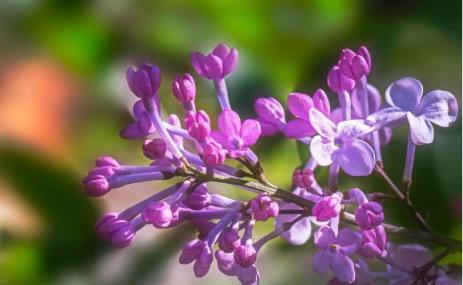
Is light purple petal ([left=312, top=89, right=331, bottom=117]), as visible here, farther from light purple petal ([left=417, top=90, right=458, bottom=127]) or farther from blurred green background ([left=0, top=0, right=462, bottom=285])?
blurred green background ([left=0, top=0, right=462, bottom=285])

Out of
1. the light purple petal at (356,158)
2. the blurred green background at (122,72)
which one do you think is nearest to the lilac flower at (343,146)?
the light purple petal at (356,158)

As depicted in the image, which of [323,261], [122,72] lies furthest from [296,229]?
[122,72]

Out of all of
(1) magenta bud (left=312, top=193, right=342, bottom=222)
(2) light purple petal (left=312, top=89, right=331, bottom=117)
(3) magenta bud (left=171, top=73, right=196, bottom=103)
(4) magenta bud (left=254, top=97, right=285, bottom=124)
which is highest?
(3) magenta bud (left=171, top=73, right=196, bottom=103)

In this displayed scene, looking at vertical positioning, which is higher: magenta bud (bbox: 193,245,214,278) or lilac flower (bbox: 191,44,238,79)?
lilac flower (bbox: 191,44,238,79)

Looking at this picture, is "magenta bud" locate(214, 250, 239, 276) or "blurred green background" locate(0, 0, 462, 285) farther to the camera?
"blurred green background" locate(0, 0, 462, 285)

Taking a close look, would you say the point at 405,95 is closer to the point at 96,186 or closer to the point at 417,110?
the point at 417,110

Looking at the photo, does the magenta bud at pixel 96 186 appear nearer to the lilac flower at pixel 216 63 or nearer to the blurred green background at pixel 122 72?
the lilac flower at pixel 216 63

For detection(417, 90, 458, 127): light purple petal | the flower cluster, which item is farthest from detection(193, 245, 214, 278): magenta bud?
detection(417, 90, 458, 127): light purple petal

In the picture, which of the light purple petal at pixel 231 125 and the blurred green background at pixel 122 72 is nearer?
the light purple petal at pixel 231 125
